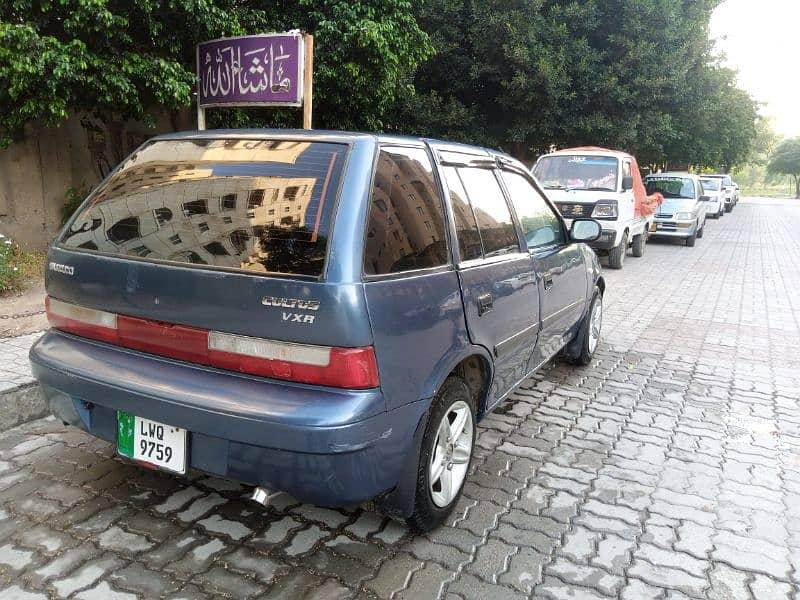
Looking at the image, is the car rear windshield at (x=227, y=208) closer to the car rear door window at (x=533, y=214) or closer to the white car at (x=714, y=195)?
the car rear door window at (x=533, y=214)

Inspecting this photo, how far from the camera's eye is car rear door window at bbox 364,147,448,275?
2416 mm

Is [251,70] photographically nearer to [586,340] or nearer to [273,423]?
[586,340]

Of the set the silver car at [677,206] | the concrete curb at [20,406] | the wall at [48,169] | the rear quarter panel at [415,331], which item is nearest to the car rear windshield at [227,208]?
the rear quarter panel at [415,331]

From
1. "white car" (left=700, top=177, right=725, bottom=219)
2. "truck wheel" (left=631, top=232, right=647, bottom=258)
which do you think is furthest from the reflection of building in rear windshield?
"white car" (left=700, top=177, right=725, bottom=219)

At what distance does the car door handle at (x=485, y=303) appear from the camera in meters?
2.97

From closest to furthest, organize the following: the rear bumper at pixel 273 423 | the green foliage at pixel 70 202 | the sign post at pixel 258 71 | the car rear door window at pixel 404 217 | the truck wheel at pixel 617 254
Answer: the rear bumper at pixel 273 423 < the car rear door window at pixel 404 217 < the sign post at pixel 258 71 < the green foliage at pixel 70 202 < the truck wheel at pixel 617 254

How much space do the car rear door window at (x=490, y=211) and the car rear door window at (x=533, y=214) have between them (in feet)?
0.58

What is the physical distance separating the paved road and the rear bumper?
46 centimetres

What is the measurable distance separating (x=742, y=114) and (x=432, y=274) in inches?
1286

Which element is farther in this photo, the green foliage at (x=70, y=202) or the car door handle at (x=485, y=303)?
the green foliage at (x=70, y=202)

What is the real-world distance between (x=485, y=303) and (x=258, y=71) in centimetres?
434

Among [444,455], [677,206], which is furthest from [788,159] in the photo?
[444,455]

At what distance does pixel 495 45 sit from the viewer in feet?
47.4

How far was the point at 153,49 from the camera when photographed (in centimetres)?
746
